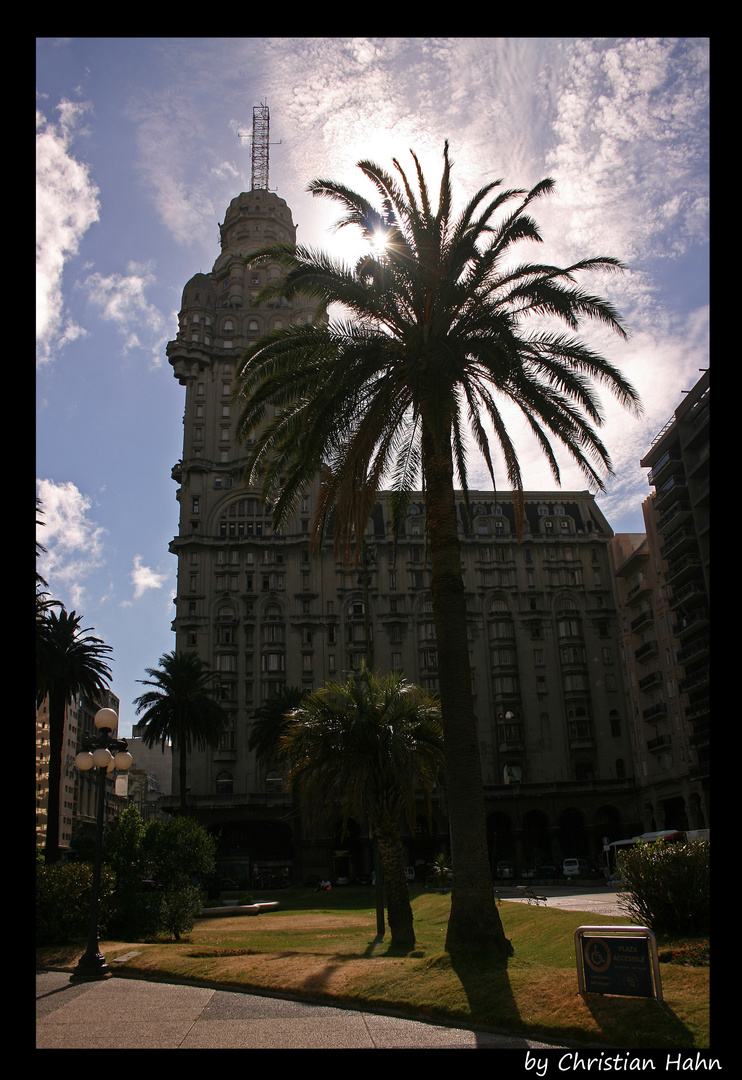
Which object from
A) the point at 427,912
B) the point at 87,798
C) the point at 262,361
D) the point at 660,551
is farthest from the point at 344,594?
the point at 87,798

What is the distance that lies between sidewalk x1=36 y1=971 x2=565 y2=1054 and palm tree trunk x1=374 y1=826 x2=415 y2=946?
8210 millimetres

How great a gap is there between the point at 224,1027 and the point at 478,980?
4.19 meters

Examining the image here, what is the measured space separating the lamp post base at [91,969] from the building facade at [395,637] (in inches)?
2260

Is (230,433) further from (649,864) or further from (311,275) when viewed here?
(649,864)

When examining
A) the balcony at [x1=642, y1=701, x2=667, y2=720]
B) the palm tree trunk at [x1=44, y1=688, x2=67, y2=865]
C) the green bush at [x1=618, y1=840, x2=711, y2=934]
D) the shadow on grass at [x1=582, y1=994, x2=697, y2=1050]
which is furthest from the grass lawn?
the balcony at [x1=642, y1=701, x2=667, y2=720]

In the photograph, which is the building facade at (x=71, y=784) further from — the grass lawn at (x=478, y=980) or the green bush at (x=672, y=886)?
the green bush at (x=672, y=886)

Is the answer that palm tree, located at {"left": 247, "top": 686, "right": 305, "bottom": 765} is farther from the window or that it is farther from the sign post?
the sign post

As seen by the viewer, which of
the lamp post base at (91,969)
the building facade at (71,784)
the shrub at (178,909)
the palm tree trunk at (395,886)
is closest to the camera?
the lamp post base at (91,969)

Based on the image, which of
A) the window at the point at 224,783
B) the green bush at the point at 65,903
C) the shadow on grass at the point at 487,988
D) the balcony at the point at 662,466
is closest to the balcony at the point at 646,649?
the balcony at the point at 662,466

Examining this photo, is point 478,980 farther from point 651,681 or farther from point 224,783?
point 224,783

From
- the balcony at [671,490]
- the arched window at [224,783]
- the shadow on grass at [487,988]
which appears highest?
the balcony at [671,490]

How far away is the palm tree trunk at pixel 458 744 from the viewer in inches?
612

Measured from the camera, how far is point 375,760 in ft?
72.1

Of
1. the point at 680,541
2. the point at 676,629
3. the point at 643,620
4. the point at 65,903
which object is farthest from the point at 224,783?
the point at 65,903
